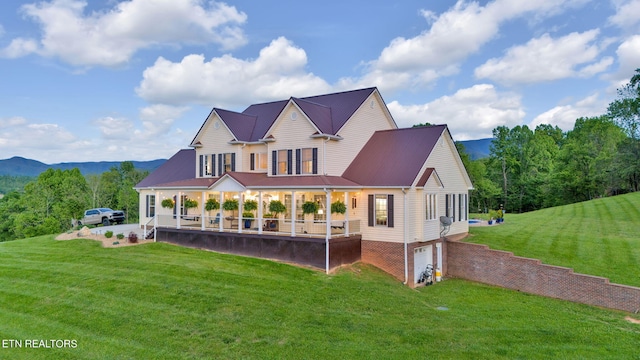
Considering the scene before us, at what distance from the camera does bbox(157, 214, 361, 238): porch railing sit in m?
18.6

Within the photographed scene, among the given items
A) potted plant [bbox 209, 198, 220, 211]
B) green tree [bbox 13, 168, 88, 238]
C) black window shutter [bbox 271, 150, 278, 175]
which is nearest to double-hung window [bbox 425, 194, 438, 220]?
black window shutter [bbox 271, 150, 278, 175]

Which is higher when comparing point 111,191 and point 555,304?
point 111,191

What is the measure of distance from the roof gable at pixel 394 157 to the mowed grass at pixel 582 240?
264 inches

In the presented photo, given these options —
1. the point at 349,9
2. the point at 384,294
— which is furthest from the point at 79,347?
the point at 349,9

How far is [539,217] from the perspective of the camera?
34688mm

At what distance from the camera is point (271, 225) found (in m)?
20.2

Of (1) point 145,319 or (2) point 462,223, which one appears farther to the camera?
(2) point 462,223

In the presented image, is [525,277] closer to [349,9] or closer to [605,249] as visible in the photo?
[605,249]

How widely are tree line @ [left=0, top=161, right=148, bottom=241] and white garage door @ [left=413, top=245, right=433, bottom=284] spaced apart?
146 ft

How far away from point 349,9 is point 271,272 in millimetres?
17788

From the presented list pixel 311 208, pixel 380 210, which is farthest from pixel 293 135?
pixel 380 210

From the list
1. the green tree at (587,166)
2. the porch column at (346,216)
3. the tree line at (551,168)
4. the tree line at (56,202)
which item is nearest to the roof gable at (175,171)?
the porch column at (346,216)

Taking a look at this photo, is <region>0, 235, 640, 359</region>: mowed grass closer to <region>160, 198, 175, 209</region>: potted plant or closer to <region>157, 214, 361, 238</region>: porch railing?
<region>157, 214, 361, 238</region>: porch railing

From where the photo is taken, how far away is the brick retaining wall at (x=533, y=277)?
50.3ft
